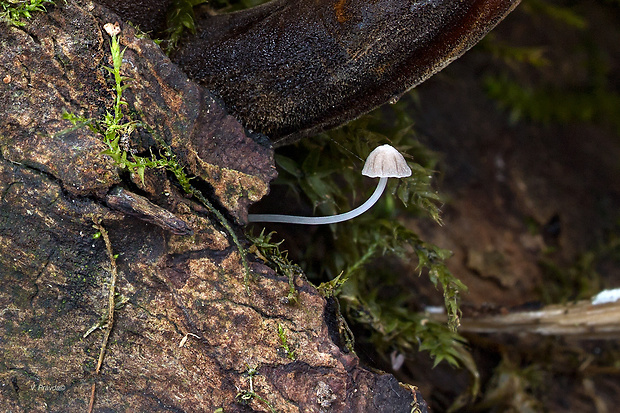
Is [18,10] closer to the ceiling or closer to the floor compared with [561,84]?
closer to the ceiling

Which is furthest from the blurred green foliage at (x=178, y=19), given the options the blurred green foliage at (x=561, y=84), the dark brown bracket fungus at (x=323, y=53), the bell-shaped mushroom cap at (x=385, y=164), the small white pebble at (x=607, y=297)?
the blurred green foliage at (x=561, y=84)

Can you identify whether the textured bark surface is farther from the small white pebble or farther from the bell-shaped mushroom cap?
the small white pebble

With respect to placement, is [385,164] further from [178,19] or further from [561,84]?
Answer: [561,84]

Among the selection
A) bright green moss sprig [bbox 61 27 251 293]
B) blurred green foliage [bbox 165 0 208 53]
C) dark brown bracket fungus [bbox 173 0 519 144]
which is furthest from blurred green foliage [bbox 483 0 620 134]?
bright green moss sprig [bbox 61 27 251 293]

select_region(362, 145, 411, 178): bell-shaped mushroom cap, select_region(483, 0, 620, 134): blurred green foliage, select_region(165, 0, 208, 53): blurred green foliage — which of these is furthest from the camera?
select_region(483, 0, 620, 134): blurred green foliage

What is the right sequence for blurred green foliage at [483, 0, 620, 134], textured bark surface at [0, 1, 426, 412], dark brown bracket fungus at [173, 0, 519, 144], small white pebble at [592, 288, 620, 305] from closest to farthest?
textured bark surface at [0, 1, 426, 412]
dark brown bracket fungus at [173, 0, 519, 144]
small white pebble at [592, 288, 620, 305]
blurred green foliage at [483, 0, 620, 134]

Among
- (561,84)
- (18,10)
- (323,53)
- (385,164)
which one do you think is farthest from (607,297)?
(18,10)
